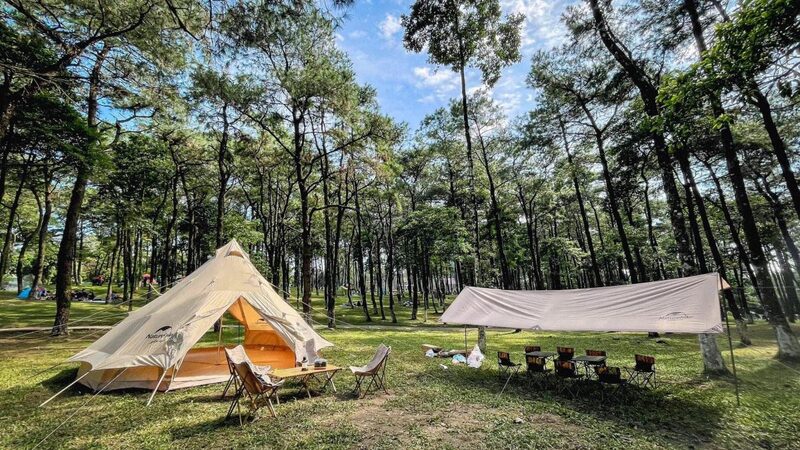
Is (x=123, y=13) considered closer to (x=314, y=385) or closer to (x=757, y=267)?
(x=314, y=385)

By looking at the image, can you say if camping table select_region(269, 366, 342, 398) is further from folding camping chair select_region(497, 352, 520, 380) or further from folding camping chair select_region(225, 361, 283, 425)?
folding camping chair select_region(497, 352, 520, 380)

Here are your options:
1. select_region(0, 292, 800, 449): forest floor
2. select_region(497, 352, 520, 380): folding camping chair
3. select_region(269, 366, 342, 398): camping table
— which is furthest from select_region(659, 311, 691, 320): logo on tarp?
select_region(269, 366, 342, 398): camping table

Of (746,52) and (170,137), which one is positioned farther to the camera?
(170,137)

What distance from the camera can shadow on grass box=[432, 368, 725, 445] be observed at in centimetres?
512

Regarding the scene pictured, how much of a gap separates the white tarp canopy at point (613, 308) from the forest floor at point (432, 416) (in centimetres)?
135

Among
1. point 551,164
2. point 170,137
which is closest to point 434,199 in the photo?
point 551,164

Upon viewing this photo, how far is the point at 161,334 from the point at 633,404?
9.01 metres

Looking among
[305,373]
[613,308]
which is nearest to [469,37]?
[613,308]

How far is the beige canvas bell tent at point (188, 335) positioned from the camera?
6.38m

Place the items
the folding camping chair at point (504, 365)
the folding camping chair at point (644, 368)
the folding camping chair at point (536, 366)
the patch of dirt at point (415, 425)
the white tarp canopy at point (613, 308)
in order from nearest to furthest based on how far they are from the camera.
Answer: the patch of dirt at point (415, 425)
the white tarp canopy at point (613, 308)
the folding camping chair at point (644, 368)
the folding camping chair at point (536, 366)
the folding camping chair at point (504, 365)

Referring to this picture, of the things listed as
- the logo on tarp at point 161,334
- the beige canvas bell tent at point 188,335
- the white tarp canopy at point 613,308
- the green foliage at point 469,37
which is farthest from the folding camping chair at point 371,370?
the green foliage at point 469,37

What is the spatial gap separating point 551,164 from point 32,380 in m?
25.0

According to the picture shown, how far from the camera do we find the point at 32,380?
7.39 m

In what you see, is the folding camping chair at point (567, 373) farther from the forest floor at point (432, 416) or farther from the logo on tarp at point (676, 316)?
the logo on tarp at point (676, 316)
